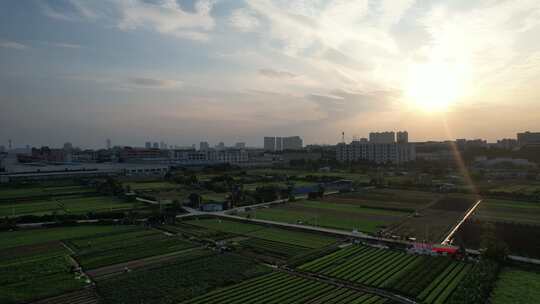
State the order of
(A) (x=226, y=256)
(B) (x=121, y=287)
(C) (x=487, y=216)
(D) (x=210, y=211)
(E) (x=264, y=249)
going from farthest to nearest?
1. (D) (x=210, y=211)
2. (C) (x=487, y=216)
3. (E) (x=264, y=249)
4. (A) (x=226, y=256)
5. (B) (x=121, y=287)

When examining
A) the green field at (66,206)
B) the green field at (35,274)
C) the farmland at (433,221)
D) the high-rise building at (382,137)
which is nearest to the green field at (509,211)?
the farmland at (433,221)

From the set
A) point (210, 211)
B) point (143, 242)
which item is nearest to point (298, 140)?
point (210, 211)

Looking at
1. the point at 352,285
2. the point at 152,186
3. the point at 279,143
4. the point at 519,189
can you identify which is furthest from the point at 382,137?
the point at 352,285

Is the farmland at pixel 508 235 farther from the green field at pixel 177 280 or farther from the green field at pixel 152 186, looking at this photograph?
the green field at pixel 152 186

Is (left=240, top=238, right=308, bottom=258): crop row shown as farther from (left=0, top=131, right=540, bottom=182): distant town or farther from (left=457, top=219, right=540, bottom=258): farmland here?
(left=0, top=131, right=540, bottom=182): distant town

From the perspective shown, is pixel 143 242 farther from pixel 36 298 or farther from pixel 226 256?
pixel 36 298

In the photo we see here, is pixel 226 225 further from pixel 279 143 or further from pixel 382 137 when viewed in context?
pixel 279 143
